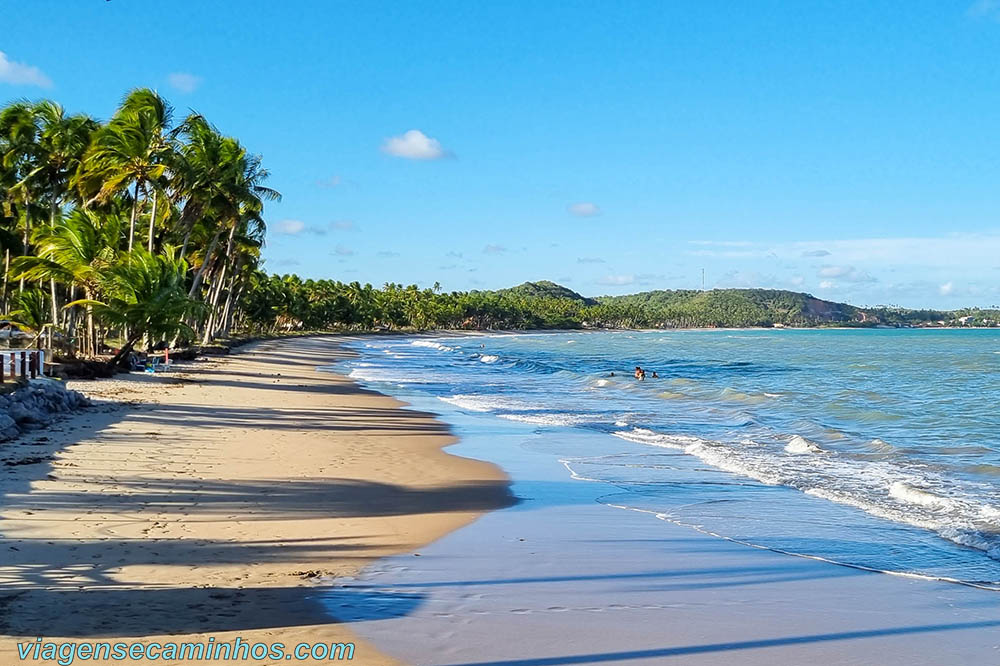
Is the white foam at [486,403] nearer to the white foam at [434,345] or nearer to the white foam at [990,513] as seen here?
the white foam at [990,513]

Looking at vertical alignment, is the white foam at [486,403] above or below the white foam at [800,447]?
below

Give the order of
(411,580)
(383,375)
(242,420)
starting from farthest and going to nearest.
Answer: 1. (383,375)
2. (242,420)
3. (411,580)

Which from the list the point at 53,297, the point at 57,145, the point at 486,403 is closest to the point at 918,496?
the point at 486,403

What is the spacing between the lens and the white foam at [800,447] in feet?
53.9

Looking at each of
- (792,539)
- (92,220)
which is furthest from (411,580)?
(92,220)

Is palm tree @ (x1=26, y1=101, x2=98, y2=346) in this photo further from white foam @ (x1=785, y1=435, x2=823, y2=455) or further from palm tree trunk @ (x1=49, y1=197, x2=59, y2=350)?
white foam @ (x1=785, y1=435, x2=823, y2=455)

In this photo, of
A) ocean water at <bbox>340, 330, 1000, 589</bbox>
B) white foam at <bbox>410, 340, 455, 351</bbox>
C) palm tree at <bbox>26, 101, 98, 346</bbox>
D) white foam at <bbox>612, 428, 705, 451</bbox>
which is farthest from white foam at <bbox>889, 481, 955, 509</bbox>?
white foam at <bbox>410, 340, 455, 351</bbox>

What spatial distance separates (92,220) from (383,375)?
45.6 ft

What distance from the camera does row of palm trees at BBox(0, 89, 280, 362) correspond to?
83.8 feet

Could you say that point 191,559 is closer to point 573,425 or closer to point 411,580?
point 411,580

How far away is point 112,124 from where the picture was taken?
30906 millimetres

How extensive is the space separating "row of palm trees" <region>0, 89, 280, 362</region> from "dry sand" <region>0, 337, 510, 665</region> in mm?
7559

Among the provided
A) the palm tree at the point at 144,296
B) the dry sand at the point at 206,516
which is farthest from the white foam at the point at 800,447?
the palm tree at the point at 144,296

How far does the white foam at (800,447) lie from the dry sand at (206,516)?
6.49 metres
